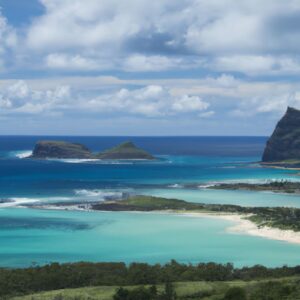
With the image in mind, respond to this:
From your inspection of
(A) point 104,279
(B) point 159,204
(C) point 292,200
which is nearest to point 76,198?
(B) point 159,204

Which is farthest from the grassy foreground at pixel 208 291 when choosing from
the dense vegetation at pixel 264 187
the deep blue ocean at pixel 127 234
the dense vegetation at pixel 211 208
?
the dense vegetation at pixel 264 187

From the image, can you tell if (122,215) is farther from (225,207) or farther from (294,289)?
(294,289)

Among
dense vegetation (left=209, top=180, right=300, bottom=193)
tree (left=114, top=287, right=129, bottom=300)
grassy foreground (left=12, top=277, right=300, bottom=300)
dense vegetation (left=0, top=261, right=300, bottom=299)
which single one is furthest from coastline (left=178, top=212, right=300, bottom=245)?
dense vegetation (left=209, top=180, right=300, bottom=193)

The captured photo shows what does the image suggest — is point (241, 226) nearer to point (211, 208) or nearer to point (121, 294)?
point (211, 208)

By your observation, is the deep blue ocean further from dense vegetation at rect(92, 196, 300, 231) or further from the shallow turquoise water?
dense vegetation at rect(92, 196, 300, 231)

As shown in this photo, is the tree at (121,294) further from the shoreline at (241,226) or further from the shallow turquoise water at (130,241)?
the shoreline at (241,226)

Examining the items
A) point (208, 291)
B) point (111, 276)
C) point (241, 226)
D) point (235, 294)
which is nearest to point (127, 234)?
point (241, 226)
